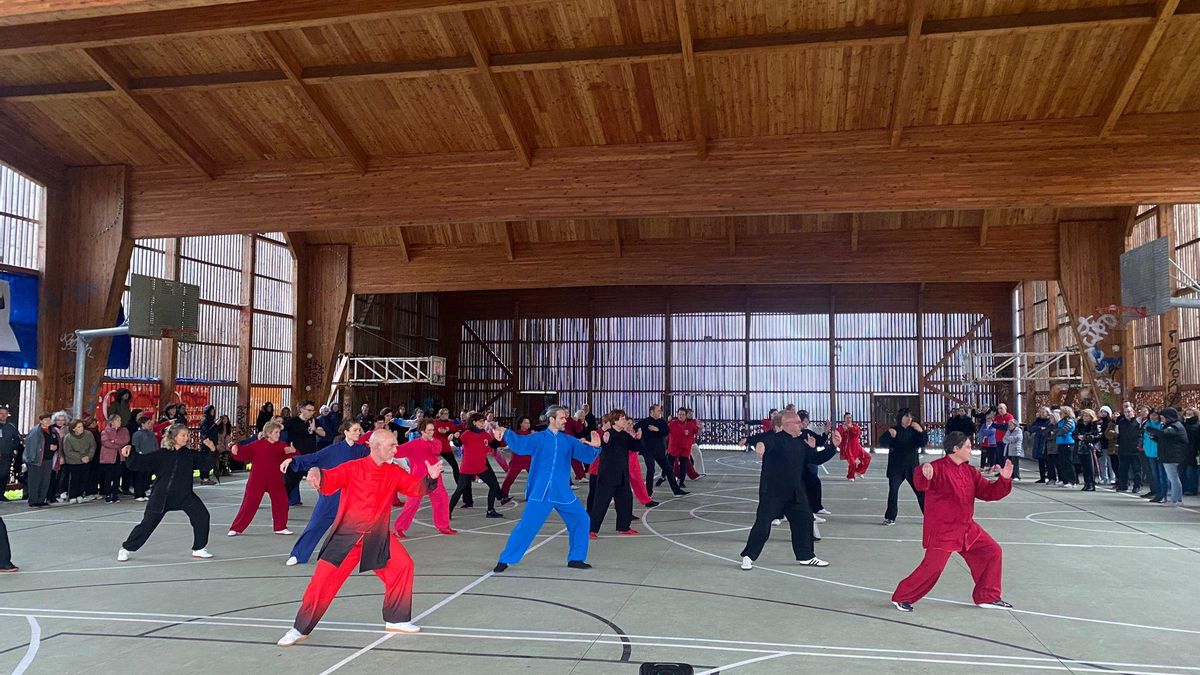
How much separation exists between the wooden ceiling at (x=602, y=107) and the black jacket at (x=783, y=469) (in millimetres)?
8111

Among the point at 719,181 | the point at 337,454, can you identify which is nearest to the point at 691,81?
the point at 719,181

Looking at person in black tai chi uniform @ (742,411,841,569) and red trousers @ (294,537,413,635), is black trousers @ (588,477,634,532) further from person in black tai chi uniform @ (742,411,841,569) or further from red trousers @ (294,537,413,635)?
red trousers @ (294,537,413,635)

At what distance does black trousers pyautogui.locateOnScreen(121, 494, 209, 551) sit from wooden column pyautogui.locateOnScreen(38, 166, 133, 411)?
40.7 ft

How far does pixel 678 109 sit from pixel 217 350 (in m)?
18.4

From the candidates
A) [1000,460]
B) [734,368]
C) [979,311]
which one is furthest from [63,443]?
[979,311]

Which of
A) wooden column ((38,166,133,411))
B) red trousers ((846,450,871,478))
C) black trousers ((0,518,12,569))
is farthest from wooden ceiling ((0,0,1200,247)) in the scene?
black trousers ((0,518,12,569))

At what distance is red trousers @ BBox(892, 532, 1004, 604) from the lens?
7184 millimetres

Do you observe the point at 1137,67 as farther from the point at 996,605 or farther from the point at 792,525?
the point at 996,605

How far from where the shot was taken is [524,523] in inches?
355

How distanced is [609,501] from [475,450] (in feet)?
9.58

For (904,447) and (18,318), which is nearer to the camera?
(904,447)

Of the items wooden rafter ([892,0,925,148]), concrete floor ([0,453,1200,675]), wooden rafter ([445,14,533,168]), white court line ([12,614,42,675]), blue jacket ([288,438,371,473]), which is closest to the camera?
white court line ([12,614,42,675])

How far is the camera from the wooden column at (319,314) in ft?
94.9

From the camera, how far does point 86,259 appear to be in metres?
20.8
